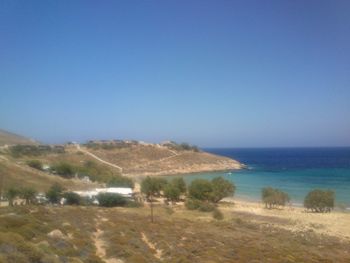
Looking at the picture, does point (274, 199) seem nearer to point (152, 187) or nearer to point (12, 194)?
point (152, 187)

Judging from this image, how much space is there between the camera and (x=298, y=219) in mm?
50469

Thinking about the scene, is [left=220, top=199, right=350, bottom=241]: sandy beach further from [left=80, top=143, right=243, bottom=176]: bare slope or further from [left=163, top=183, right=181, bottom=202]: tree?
[left=80, top=143, right=243, bottom=176]: bare slope

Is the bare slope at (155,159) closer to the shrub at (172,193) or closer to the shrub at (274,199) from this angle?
the shrub at (172,193)

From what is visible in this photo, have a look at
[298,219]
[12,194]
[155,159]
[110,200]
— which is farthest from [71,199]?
[155,159]

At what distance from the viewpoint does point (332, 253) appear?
99.2 feet

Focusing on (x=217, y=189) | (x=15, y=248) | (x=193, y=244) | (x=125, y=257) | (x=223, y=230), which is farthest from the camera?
(x=217, y=189)

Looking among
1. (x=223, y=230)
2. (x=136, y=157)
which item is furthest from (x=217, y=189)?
(x=136, y=157)

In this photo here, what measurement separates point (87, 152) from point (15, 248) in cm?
13572

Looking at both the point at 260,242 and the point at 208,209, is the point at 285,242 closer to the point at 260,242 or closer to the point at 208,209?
the point at 260,242

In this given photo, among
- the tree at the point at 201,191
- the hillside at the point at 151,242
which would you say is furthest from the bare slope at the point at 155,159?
the hillside at the point at 151,242

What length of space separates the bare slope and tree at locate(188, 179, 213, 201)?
64753 millimetres

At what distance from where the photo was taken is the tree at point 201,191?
66.6m

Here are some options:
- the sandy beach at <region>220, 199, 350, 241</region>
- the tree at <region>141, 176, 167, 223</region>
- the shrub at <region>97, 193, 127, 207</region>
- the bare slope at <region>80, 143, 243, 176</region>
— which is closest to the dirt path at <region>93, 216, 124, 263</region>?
the sandy beach at <region>220, 199, 350, 241</region>

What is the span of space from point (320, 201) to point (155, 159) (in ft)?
330
